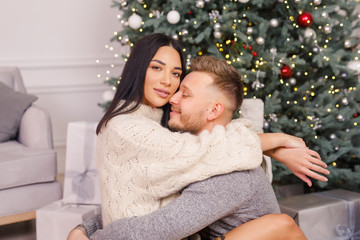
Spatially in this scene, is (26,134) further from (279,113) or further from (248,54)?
(279,113)

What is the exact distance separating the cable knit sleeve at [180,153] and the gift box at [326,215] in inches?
43.8

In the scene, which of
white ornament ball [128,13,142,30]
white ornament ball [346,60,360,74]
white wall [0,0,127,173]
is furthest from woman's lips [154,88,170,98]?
white wall [0,0,127,173]

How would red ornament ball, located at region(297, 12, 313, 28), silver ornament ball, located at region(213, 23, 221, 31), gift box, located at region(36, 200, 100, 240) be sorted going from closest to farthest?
gift box, located at region(36, 200, 100, 240) < silver ornament ball, located at region(213, 23, 221, 31) < red ornament ball, located at region(297, 12, 313, 28)

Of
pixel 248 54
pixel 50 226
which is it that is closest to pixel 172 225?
pixel 50 226

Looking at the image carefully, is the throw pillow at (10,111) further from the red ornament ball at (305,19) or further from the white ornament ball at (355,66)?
the white ornament ball at (355,66)

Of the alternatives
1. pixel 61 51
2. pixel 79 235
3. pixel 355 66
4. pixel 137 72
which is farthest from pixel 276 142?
pixel 61 51

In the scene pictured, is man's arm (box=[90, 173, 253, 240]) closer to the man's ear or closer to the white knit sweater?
the white knit sweater

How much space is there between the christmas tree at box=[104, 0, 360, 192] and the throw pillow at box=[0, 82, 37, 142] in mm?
793

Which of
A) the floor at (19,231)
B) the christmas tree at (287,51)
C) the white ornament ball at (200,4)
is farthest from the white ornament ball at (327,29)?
the floor at (19,231)

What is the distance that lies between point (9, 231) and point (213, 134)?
1.94 meters

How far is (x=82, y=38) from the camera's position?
395 centimetres

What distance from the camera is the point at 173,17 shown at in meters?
2.42

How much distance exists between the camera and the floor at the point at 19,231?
2.44m

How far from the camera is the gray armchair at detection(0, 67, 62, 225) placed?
230 cm
